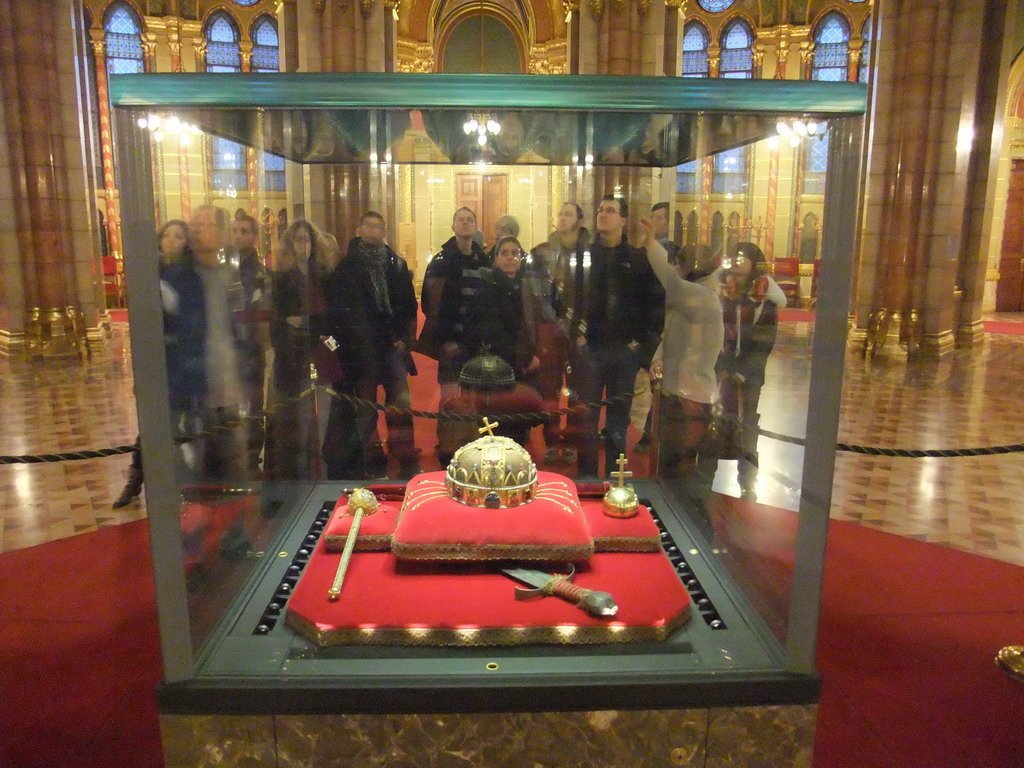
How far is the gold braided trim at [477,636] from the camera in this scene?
249 centimetres

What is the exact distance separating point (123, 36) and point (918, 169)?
750 inches

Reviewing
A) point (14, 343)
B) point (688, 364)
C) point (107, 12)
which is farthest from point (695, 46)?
point (688, 364)

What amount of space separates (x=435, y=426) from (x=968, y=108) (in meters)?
10.1

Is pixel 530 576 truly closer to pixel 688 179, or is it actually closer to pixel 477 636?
pixel 477 636

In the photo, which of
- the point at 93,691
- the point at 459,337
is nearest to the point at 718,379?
the point at 459,337

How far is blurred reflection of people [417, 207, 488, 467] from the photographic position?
405cm

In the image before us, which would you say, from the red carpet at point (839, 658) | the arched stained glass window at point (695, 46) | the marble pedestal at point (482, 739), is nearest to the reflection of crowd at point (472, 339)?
the red carpet at point (839, 658)

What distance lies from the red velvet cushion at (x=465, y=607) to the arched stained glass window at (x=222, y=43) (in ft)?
72.0

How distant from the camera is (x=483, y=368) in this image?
14.7ft

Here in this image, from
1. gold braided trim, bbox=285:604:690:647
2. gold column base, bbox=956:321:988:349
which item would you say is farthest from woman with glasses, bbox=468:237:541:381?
gold column base, bbox=956:321:988:349

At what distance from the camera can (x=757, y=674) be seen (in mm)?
2375

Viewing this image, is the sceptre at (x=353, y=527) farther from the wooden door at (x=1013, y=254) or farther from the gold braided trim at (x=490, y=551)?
the wooden door at (x=1013, y=254)

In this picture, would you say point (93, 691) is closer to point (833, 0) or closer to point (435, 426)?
point (435, 426)

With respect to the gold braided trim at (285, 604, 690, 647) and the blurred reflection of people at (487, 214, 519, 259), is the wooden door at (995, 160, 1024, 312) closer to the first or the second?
the blurred reflection of people at (487, 214, 519, 259)
